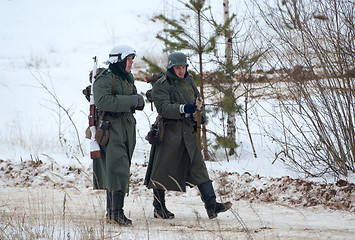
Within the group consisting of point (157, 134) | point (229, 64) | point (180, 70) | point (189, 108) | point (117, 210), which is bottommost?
point (117, 210)

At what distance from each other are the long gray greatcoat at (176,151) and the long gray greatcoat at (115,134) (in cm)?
39

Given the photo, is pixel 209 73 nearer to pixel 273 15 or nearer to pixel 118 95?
pixel 273 15

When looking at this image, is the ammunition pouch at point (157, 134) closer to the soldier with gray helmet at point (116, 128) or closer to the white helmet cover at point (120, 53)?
the soldier with gray helmet at point (116, 128)

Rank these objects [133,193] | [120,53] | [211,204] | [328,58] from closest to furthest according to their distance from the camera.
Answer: [120,53] < [211,204] < [328,58] < [133,193]

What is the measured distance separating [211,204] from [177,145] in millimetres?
751

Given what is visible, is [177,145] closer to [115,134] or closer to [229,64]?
[115,134]

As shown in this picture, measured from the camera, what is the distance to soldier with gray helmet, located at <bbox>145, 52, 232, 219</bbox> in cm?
504

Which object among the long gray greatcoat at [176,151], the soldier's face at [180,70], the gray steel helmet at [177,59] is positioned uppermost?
the gray steel helmet at [177,59]

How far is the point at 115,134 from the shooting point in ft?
15.6

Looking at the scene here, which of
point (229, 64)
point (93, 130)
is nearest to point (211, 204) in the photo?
point (93, 130)

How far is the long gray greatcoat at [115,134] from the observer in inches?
184

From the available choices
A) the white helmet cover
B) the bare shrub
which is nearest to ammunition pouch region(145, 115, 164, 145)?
the white helmet cover

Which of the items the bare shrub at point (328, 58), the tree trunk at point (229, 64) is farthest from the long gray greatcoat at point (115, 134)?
the tree trunk at point (229, 64)

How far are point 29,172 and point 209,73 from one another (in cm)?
405
